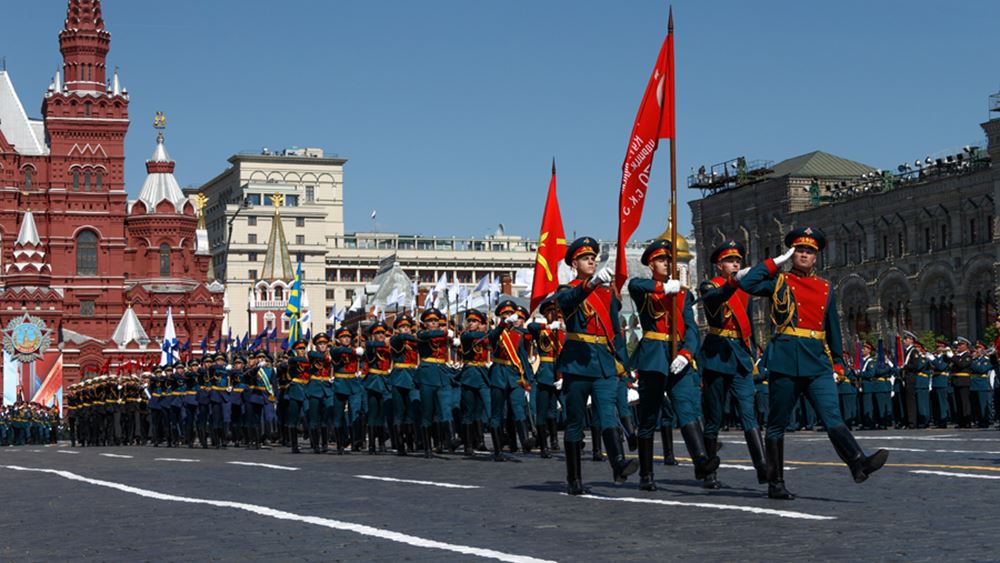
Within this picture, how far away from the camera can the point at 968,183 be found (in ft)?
218

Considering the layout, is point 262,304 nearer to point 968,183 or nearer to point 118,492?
point 968,183

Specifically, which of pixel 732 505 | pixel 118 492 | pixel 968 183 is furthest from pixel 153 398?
pixel 968 183

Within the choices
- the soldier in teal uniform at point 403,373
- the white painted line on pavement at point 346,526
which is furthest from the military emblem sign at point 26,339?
Result: the white painted line on pavement at point 346,526

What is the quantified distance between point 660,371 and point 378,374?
990 centimetres

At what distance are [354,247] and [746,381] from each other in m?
160

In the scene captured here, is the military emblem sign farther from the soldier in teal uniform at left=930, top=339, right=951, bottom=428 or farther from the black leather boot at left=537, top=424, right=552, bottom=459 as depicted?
the black leather boot at left=537, top=424, right=552, bottom=459

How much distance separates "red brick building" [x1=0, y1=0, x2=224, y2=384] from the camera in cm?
8850

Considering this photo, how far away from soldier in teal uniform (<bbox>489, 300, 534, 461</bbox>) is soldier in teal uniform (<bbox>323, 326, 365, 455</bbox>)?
4.28 m

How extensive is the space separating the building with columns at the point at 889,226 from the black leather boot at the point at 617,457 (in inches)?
2101

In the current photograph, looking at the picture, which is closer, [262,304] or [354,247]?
[262,304]

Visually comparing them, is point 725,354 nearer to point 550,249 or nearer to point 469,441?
point 469,441

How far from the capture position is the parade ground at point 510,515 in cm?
884

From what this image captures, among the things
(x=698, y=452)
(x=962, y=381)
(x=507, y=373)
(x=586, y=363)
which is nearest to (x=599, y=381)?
(x=586, y=363)

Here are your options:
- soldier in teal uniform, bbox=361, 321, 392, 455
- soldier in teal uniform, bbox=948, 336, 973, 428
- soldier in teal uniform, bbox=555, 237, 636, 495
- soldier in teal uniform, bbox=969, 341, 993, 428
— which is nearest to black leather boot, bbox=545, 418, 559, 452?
soldier in teal uniform, bbox=361, 321, 392, 455
